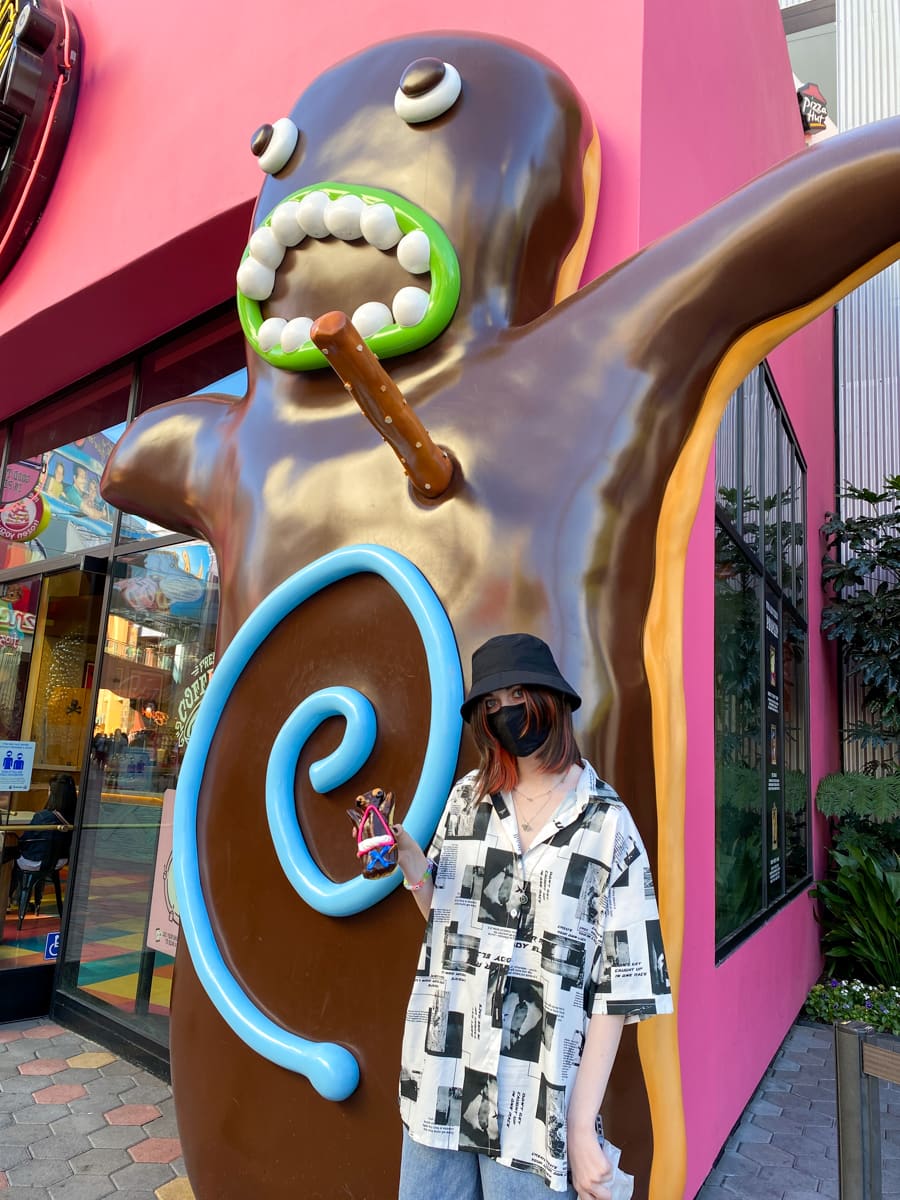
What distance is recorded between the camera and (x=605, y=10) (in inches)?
117

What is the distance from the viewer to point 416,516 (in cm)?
237

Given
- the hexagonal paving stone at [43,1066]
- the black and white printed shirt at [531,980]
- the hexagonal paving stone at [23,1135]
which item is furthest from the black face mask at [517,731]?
the hexagonal paving stone at [43,1066]

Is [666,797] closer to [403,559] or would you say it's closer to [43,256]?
[403,559]

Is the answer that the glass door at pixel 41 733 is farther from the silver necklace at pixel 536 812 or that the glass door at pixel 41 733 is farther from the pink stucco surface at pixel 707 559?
the silver necklace at pixel 536 812

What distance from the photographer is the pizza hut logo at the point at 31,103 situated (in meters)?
4.92

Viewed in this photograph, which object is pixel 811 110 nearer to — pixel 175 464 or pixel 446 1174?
pixel 175 464

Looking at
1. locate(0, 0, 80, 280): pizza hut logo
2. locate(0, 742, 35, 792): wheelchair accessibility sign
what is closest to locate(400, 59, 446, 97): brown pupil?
locate(0, 0, 80, 280): pizza hut logo

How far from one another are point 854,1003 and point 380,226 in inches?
222

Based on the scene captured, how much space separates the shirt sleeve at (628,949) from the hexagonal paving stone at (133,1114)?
2.97 metres

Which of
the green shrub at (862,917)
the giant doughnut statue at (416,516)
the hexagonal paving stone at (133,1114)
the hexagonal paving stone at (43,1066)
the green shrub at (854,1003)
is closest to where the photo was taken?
the giant doughnut statue at (416,516)

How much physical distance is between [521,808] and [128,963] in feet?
11.9

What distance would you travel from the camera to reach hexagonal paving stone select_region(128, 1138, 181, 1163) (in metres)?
3.34

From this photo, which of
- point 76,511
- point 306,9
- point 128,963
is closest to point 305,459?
point 306,9

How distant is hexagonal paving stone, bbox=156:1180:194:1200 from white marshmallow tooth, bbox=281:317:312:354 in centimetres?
279
